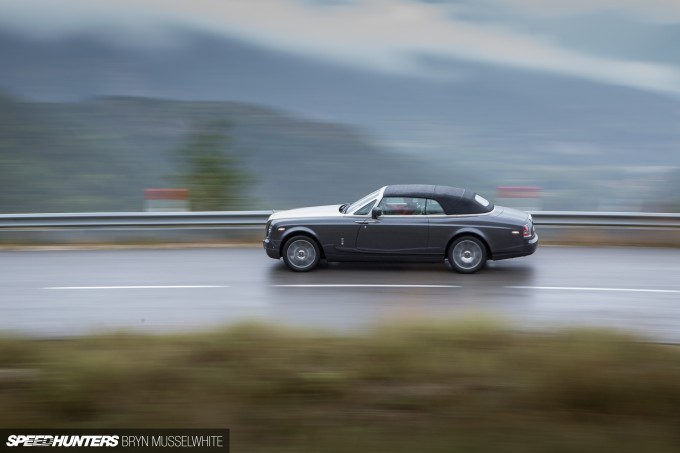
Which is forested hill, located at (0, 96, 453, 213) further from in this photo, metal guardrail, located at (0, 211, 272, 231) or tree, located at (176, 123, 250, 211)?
metal guardrail, located at (0, 211, 272, 231)

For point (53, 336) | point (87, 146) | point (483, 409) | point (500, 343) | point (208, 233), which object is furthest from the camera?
point (87, 146)

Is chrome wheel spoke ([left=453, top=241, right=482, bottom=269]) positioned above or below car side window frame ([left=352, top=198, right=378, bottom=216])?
below

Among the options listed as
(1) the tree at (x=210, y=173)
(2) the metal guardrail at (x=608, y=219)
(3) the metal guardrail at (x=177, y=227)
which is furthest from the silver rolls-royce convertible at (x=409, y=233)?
(1) the tree at (x=210, y=173)

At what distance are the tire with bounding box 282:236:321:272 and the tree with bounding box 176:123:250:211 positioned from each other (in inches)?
247

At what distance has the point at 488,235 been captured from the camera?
11.1m

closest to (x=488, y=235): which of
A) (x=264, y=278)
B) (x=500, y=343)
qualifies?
(x=264, y=278)

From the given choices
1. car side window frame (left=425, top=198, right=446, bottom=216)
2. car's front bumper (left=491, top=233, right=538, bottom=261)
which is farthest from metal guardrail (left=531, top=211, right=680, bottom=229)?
car side window frame (left=425, top=198, right=446, bottom=216)

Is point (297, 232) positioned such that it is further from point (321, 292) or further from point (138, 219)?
point (138, 219)

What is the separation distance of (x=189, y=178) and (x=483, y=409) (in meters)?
13.6

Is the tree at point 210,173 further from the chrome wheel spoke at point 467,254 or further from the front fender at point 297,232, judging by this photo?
the chrome wheel spoke at point 467,254

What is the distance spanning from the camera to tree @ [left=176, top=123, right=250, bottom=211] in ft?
56.7

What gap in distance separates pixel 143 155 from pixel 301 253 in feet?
48.3

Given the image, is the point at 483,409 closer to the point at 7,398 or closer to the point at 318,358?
the point at 318,358

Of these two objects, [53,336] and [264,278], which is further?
[264,278]
